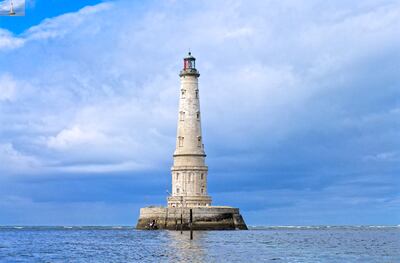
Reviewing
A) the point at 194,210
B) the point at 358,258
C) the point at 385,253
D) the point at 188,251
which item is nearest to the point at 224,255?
the point at 188,251

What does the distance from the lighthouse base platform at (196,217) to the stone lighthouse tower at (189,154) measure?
243 centimetres

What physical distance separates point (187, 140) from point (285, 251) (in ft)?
114

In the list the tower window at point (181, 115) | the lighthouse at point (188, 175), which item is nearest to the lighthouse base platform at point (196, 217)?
the lighthouse at point (188, 175)

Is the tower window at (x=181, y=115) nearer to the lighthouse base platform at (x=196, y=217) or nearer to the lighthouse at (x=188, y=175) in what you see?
the lighthouse at (x=188, y=175)

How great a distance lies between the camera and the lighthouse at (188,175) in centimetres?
9200

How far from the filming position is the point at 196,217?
8969 centimetres

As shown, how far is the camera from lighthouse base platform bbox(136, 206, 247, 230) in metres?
89.8

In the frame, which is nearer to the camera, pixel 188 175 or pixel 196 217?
pixel 196 217

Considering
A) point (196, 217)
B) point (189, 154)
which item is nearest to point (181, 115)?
point (189, 154)

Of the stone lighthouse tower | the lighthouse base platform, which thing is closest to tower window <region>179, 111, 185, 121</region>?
the stone lighthouse tower

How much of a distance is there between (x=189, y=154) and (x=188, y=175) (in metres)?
2.41

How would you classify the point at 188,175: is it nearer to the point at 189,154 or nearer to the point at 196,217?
the point at 189,154

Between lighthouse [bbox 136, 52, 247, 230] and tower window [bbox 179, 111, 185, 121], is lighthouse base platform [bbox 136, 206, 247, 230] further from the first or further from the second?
tower window [bbox 179, 111, 185, 121]

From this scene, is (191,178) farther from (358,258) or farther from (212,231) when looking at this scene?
(358,258)
